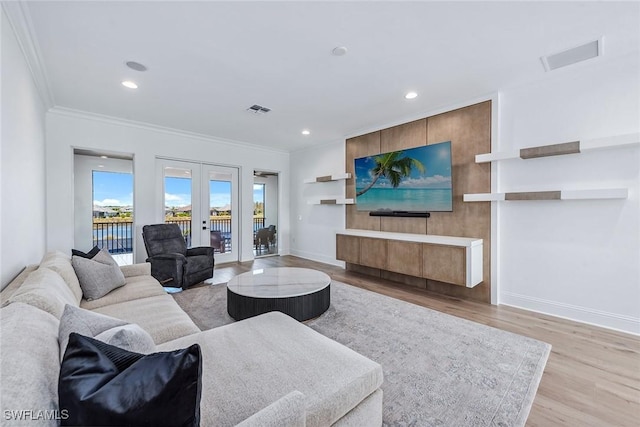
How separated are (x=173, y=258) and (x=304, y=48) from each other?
10.5ft

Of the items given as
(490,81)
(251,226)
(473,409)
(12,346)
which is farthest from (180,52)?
(251,226)

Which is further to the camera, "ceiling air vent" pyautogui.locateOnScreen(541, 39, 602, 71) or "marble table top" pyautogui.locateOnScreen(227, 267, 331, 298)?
"marble table top" pyautogui.locateOnScreen(227, 267, 331, 298)

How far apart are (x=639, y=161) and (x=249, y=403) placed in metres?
3.86

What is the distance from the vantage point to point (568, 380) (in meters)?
2.00

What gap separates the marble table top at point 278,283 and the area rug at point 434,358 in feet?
1.19

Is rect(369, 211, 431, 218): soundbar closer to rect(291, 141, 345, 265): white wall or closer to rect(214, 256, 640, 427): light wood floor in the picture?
rect(291, 141, 345, 265): white wall

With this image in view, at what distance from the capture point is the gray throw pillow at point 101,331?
114 cm

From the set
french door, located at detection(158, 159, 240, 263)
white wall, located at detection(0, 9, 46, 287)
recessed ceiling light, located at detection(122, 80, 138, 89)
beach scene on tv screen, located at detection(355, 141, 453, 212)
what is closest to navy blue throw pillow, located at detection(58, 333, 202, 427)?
white wall, located at detection(0, 9, 46, 287)

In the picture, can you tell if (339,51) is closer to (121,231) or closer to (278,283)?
(278,283)

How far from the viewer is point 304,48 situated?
254 cm

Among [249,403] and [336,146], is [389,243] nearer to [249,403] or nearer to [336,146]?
[336,146]

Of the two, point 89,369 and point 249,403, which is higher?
point 89,369

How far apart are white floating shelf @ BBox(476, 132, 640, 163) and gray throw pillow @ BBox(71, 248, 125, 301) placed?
14.0 ft

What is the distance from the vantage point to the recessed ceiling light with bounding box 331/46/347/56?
8.28ft
